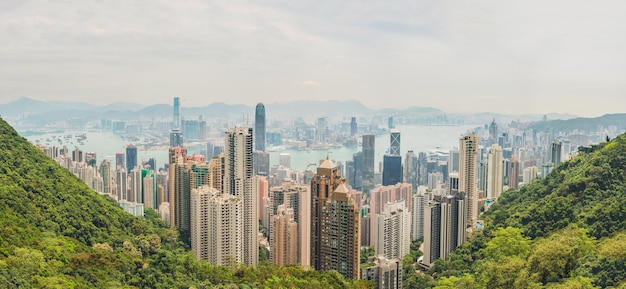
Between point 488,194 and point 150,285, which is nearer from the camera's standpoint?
point 150,285

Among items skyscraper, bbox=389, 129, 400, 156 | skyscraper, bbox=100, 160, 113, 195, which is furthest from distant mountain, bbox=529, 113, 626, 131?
skyscraper, bbox=100, 160, 113, 195

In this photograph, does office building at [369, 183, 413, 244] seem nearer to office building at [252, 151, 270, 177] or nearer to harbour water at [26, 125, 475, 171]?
harbour water at [26, 125, 475, 171]

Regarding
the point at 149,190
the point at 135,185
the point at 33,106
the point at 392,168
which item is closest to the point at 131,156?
the point at 135,185

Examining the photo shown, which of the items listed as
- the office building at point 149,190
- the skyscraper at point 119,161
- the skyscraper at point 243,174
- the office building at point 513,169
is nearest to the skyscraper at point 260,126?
the skyscraper at point 243,174

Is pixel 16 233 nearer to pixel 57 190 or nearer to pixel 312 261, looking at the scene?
pixel 57 190

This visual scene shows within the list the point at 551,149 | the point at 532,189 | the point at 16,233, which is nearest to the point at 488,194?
the point at 551,149

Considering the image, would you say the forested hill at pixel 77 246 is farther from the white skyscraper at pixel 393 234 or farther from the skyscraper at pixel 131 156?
the skyscraper at pixel 131 156

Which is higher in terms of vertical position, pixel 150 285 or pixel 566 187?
pixel 566 187
